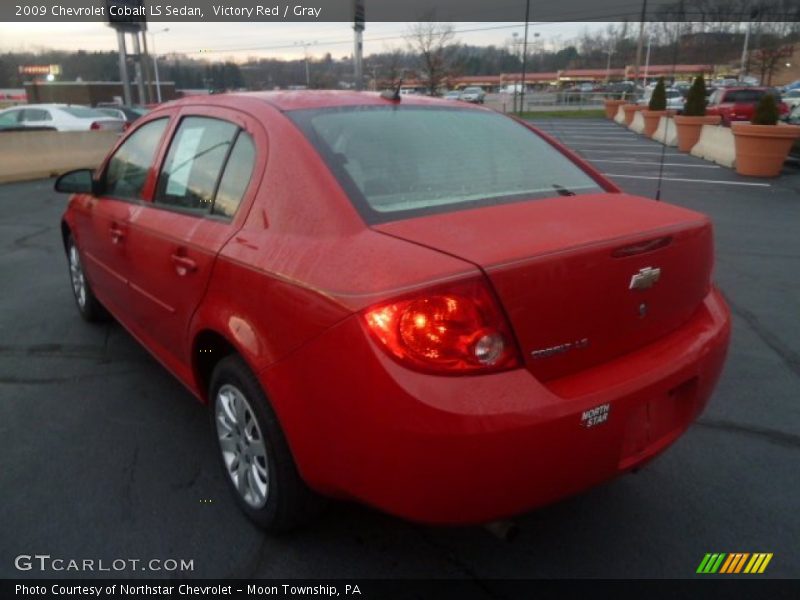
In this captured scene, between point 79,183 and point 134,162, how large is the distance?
0.66 metres

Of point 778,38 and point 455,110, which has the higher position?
point 778,38

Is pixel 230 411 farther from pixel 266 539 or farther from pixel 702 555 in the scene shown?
pixel 702 555

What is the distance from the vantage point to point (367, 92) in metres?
3.12

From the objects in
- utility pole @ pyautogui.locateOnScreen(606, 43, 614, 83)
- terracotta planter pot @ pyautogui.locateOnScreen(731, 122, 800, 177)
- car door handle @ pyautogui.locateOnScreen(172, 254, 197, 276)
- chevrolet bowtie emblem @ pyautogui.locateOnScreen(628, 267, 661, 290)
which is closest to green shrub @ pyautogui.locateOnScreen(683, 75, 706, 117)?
terracotta planter pot @ pyautogui.locateOnScreen(731, 122, 800, 177)

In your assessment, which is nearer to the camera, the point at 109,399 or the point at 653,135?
the point at 109,399

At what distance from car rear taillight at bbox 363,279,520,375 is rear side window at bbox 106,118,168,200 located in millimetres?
2164

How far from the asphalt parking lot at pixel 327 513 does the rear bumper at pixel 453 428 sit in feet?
1.63

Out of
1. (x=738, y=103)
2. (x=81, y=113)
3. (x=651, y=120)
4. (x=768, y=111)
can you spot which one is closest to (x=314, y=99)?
(x=768, y=111)

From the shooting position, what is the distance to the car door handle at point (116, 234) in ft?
11.3

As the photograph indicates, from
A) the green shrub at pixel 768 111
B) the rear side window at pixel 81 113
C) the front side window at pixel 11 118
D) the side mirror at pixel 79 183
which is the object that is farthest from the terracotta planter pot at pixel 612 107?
the side mirror at pixel 79 183

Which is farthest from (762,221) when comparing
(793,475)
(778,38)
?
(778,38)

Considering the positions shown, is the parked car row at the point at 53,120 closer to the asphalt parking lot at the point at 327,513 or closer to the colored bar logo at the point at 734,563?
the asphalt parking lot at the point at 327,513

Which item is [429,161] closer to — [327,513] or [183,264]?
[183,264]

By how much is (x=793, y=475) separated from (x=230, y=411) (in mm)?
2496
